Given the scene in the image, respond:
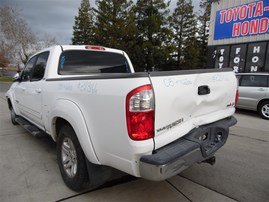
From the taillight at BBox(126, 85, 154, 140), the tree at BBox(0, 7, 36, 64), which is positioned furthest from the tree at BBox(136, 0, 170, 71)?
the taillight at BBox(126, 85, 154, 140)

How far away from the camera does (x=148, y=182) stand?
2918 mm

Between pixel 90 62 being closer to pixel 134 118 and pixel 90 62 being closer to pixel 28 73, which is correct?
pixel 28 73

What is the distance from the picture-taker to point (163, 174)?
5.98 feet

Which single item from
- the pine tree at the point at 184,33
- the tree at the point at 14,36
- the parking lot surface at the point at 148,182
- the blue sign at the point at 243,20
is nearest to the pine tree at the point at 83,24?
the tree at the point at 14,36

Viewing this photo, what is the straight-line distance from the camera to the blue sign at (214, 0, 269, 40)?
41.3 feet

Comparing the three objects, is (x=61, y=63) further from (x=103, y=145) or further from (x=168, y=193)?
(x=168, y=193)

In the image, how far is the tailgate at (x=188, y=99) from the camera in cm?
196

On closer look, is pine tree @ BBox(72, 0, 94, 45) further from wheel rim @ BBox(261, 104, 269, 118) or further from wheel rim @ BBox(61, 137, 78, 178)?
wheel rim @ BBox(61, 137, 78, 178)

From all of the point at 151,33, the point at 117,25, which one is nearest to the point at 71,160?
the point at 117,25

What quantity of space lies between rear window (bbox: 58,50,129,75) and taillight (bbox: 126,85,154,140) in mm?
1969

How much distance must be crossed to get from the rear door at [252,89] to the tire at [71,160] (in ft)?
23.1

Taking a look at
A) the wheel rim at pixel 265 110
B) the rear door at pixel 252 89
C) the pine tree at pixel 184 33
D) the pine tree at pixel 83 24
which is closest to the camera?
the wheel rim at pixel 265 110

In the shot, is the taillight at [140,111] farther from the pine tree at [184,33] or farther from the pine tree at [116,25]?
the pine tree at [184,33]

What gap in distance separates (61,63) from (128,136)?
2.11 metres
